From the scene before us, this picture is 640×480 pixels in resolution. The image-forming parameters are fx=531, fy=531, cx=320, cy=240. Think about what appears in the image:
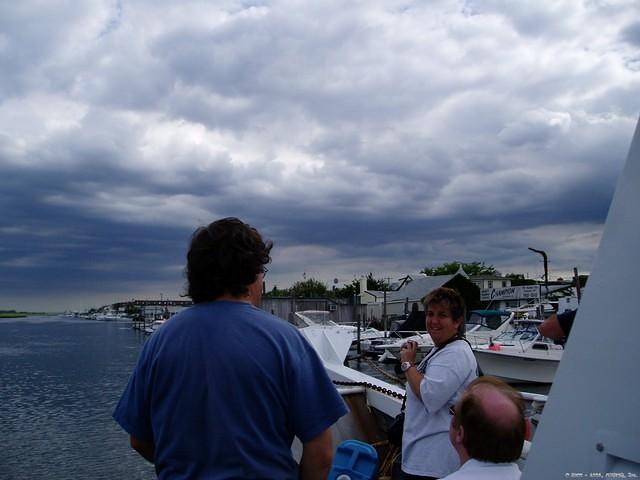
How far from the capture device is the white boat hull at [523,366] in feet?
63.4

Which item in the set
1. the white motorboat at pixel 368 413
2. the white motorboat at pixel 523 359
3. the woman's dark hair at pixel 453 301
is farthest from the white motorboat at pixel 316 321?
the woman's dark hair at pixel 453 301

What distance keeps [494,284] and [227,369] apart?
79.9 metres

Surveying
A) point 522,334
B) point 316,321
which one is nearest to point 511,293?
point 316,321

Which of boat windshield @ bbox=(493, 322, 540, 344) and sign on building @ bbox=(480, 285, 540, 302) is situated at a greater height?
sign on building @ bbox=(480, 285, 540, 302)

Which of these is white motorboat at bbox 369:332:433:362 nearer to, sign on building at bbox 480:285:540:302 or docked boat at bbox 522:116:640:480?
sign on building at bbox 480:285:540:302

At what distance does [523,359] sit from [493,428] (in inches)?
767

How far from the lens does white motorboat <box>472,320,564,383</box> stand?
1938 centimetres

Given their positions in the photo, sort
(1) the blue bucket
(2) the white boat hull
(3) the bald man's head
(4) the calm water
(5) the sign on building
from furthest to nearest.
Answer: (5) the sign on building
(2) the white boat hull
(4) the calm water
(1) the blue bucket
(3) the bald man's head

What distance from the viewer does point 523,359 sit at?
64.3ft

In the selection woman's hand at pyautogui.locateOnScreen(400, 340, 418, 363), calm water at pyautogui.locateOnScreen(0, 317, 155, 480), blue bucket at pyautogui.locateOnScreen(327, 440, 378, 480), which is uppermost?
woman's hand at pyautogui.locateOnScreen(400, 340, 418, 363)

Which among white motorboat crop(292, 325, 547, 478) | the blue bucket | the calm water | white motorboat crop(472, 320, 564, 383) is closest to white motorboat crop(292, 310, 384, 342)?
white motorboat crop(472, 320, 564, 383)

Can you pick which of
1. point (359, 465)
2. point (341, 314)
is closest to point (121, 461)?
point (359, 465)

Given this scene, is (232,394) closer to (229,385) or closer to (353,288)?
(229,385)

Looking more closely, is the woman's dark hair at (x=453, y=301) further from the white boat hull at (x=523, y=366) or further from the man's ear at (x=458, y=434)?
the white boat hull at (x=523, y=366)
